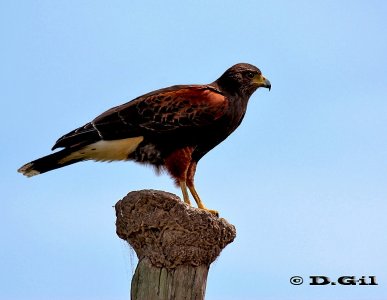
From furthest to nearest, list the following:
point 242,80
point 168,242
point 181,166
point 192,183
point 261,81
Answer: point 261,81, point 242,80, point 192,183, point 181,166, point 168,242

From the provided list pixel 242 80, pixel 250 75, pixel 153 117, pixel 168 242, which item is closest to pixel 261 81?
pixel 250 75

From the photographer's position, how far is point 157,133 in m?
7.83

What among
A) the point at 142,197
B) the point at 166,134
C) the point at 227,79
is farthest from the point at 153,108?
the point at 142,197

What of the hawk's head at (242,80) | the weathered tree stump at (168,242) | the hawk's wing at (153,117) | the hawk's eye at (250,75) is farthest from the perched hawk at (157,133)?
the weathered tree stump at (168,242)

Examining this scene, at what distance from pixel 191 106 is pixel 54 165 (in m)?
1.58

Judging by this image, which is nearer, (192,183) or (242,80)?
(192,183)

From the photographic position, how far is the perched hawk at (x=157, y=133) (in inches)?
306

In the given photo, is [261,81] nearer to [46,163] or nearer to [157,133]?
Answer: [157,133]

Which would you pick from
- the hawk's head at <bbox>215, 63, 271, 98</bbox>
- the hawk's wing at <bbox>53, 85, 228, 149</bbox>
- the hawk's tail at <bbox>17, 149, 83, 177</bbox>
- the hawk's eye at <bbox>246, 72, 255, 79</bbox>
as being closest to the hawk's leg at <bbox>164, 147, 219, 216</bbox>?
the hawk's wing at <bbox>53, 85, 228, 149</bbox>

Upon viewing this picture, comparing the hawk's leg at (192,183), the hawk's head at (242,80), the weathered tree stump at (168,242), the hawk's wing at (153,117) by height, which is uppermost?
the hawk's head at (242,80)

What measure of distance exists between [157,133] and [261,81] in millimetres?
1465

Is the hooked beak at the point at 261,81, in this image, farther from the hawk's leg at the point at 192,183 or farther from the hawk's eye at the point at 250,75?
the hawk's leg at the point at 192,183

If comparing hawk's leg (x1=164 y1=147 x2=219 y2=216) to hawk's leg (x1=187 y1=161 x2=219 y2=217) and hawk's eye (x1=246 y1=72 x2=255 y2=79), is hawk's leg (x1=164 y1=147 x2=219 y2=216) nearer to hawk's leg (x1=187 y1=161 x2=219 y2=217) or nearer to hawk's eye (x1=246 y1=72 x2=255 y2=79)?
hawk's leg (x1=187 y1=161 x2=219 y2=217)

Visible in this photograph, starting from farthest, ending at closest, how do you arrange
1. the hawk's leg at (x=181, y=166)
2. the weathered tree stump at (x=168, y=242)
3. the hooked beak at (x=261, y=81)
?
1. the hooked beak at (x=261, y=81)
2. the hawk's leg at (x=181, y=166)
3. the weathered tree stump at (x=168, y=242)
